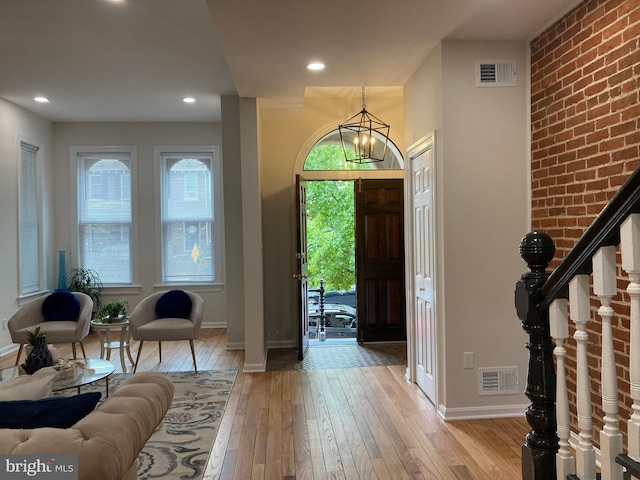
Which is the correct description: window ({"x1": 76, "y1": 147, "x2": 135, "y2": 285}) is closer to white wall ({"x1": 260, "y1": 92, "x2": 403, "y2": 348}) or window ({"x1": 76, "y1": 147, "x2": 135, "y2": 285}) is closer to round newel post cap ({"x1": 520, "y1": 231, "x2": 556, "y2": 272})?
white wall ({"x1": 260, "y1": 92, "x2": 403, "y2": 348})

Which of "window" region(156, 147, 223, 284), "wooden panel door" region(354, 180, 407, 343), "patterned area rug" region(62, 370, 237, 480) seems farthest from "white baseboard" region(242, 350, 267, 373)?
"window" region(156, 147, 223, 284)

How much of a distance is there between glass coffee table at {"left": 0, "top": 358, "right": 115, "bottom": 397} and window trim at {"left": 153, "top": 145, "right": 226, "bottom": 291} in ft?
11.4

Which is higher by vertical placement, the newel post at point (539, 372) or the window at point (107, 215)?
the window at point (107, 215)

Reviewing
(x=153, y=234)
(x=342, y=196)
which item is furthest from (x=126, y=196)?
(x=342, y=196)

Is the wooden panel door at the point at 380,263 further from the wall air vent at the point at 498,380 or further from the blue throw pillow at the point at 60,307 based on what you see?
the blue throw pillow at the point at 60,307

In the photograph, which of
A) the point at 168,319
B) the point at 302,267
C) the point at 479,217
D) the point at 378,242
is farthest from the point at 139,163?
the point at 479,217

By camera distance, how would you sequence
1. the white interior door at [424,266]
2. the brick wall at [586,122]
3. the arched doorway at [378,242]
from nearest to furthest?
the brick wall at [586,122]
the white interior door at [424,266]
the arched doorway at [378,242]

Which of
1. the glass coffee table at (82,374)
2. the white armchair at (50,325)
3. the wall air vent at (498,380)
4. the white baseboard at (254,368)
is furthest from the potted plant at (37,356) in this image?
the wall air vent at (498,380)

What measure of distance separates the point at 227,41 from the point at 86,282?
16.6 ft

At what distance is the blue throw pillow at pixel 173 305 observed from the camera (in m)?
5.23

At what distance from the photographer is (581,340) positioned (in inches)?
55.6

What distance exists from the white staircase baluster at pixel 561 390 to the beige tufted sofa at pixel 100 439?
1381 millimetres

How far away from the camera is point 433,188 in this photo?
3.70 meters

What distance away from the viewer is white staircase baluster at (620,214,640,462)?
1.19 meters
